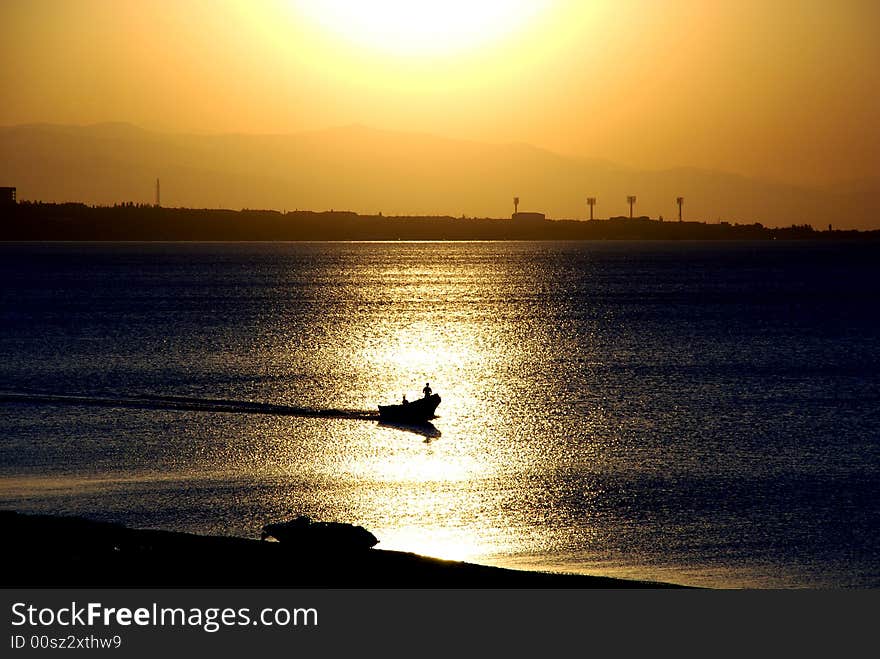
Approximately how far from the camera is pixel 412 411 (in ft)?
183

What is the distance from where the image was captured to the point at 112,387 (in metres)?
67.8

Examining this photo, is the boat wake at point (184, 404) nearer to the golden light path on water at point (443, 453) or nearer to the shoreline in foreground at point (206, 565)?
the golden light path on water at point (443, 453)

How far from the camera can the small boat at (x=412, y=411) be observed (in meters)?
55.8

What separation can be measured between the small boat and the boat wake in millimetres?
1723

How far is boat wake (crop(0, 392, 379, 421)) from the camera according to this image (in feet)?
193

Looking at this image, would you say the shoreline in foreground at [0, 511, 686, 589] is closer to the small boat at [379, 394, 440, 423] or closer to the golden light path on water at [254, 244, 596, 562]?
the golden light path on water at [254, 244, 596, 562]

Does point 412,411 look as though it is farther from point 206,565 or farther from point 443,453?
point 206,565

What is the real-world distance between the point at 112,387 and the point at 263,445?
20.9 m

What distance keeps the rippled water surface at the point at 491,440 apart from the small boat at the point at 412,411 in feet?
2.60

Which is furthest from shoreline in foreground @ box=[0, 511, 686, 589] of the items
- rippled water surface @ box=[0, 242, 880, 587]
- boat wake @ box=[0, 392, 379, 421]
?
boat wake @ box=[0, 392, 379, 421]

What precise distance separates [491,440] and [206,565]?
2549cm

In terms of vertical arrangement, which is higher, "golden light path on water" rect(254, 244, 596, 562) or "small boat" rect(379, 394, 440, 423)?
"small boat" rect(379, 394, 440, 423)

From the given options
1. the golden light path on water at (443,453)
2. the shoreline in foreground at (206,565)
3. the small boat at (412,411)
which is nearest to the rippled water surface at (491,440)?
the golden light path on water at (443,453)

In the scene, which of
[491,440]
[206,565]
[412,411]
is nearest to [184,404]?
[412,411]
